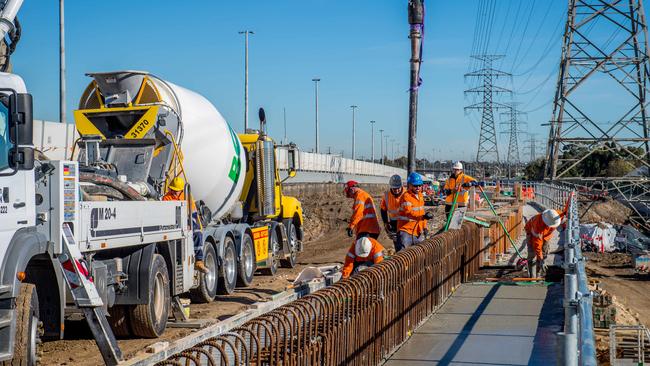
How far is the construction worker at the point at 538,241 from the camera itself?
15.3 metres

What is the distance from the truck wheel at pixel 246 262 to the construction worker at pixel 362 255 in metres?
4.95

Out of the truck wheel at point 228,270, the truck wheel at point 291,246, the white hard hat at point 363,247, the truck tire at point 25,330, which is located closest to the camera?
the truck tire at point 25,330

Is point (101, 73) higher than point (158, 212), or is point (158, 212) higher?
point (101, 73)

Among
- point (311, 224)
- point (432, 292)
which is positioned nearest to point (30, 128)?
point (432, 292)

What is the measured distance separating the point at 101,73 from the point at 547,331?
7565 mm

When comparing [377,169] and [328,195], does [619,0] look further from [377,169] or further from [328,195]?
[377,169]

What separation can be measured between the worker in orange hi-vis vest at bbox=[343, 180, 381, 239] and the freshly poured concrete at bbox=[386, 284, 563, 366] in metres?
1.65

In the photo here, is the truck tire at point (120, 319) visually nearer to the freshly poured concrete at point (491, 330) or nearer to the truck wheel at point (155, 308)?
the truck wheel at point (155, 308)

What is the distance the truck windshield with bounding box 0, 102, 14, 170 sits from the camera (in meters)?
7.58

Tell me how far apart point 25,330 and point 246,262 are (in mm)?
9529

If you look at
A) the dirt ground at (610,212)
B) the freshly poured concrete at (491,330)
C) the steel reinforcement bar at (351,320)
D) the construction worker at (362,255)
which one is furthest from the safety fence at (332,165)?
the construction worker at (362,255)

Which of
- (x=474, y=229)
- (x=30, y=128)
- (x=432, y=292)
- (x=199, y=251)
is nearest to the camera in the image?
(x=30, y=128)

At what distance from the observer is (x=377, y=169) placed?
4021 inches

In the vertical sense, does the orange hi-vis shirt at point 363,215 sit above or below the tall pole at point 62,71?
below
